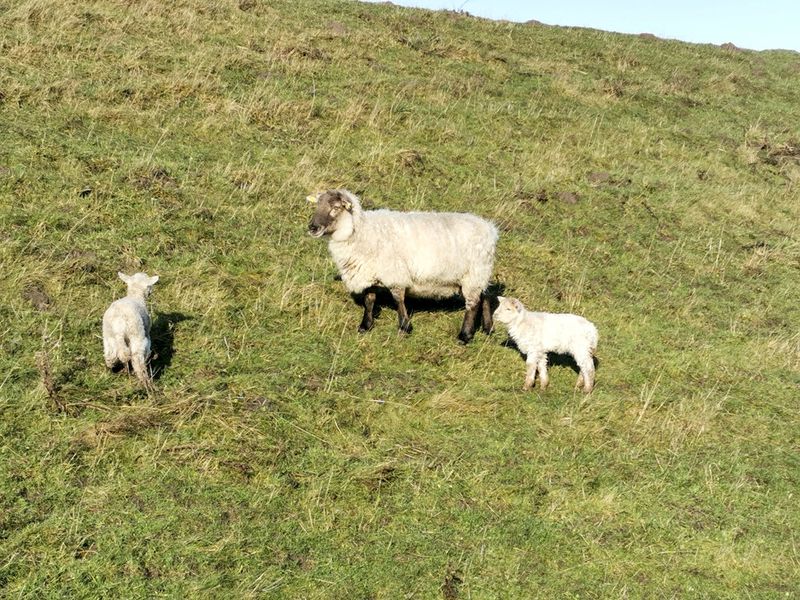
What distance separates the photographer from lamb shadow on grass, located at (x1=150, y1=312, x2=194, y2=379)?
28.6 feet

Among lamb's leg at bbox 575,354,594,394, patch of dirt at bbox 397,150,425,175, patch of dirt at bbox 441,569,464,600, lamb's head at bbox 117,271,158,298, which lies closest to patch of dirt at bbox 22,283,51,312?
lamb's head at bbox 117,271,158,298

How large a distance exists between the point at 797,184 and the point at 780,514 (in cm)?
1485

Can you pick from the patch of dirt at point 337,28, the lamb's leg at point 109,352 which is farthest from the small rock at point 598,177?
the lamb's leg at point 109,352

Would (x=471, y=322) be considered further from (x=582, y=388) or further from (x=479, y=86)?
(x=479, y=86)

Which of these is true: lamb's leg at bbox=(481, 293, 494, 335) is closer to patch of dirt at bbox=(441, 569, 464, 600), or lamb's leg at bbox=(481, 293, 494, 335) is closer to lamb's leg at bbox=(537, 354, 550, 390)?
lamb's leg at bbox=(537, 354, 550, 390)

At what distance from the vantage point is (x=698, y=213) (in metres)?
17.2

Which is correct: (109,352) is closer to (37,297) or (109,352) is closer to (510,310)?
(37,297)

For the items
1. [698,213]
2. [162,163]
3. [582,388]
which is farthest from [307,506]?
[698,213]

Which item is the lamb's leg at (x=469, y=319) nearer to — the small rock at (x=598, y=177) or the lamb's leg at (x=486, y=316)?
Answer: the lamb's leg at (x=486, y=316)

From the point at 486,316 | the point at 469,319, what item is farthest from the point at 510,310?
the point at 486,316

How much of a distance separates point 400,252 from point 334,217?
1047 millimetres

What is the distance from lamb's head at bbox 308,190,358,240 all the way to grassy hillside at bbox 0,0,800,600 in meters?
0.97

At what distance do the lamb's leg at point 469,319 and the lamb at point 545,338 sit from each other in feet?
3.24

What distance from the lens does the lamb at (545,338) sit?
994 centimetres
